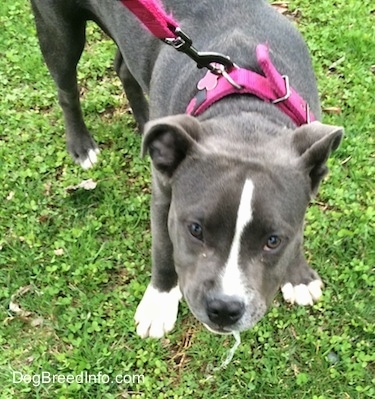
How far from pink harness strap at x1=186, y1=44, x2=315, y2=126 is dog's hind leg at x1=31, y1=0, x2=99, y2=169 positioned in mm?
1248

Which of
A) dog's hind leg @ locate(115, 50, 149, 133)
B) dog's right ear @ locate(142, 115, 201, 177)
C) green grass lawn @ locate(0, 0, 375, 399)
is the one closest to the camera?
dog's right ear @ locate(142, 115, 201, 177)

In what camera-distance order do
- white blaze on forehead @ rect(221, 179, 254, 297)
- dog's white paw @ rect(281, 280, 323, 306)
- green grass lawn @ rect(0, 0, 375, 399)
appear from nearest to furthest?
white blaze on forehead @ rect(221, 179, 254, 297)
green grass lawn @ rect(0, 0, 375, 399)
dog's white paw @ rect(281, 280, 323, 306)

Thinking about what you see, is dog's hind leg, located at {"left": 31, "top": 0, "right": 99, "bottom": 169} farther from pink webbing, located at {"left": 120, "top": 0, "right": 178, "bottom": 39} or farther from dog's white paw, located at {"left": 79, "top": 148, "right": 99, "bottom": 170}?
pink webbing, located at {"left": 120, "top": 0, "right": 178, "bottom": 39}

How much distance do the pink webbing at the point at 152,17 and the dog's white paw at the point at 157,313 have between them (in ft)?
4.73

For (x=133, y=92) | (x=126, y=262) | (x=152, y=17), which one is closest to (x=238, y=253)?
(x=152, y=17)

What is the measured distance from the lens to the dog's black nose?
2.78m

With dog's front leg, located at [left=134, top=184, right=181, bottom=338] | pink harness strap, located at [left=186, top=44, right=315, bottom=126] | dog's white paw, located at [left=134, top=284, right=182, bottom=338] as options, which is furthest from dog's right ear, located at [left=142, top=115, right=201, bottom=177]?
dog's white paw, located at [left=134, top=284, right=182, bottom=338]

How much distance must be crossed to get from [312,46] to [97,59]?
1542mm

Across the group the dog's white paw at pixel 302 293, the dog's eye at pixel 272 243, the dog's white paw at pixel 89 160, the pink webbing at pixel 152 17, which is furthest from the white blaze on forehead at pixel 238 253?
the dog's white paw at pixel 89 160

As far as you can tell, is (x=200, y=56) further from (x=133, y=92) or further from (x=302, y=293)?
(x=133, y=92)

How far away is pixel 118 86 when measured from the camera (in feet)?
17.1

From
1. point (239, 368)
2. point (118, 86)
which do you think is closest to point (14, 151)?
point (118, 86)

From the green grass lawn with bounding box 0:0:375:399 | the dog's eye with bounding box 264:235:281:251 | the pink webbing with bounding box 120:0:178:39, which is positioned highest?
the pink webbing with bounding box 120:0:178:39

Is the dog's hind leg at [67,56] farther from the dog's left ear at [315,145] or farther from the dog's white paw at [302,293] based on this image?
the dog's left ear at [315,145]
